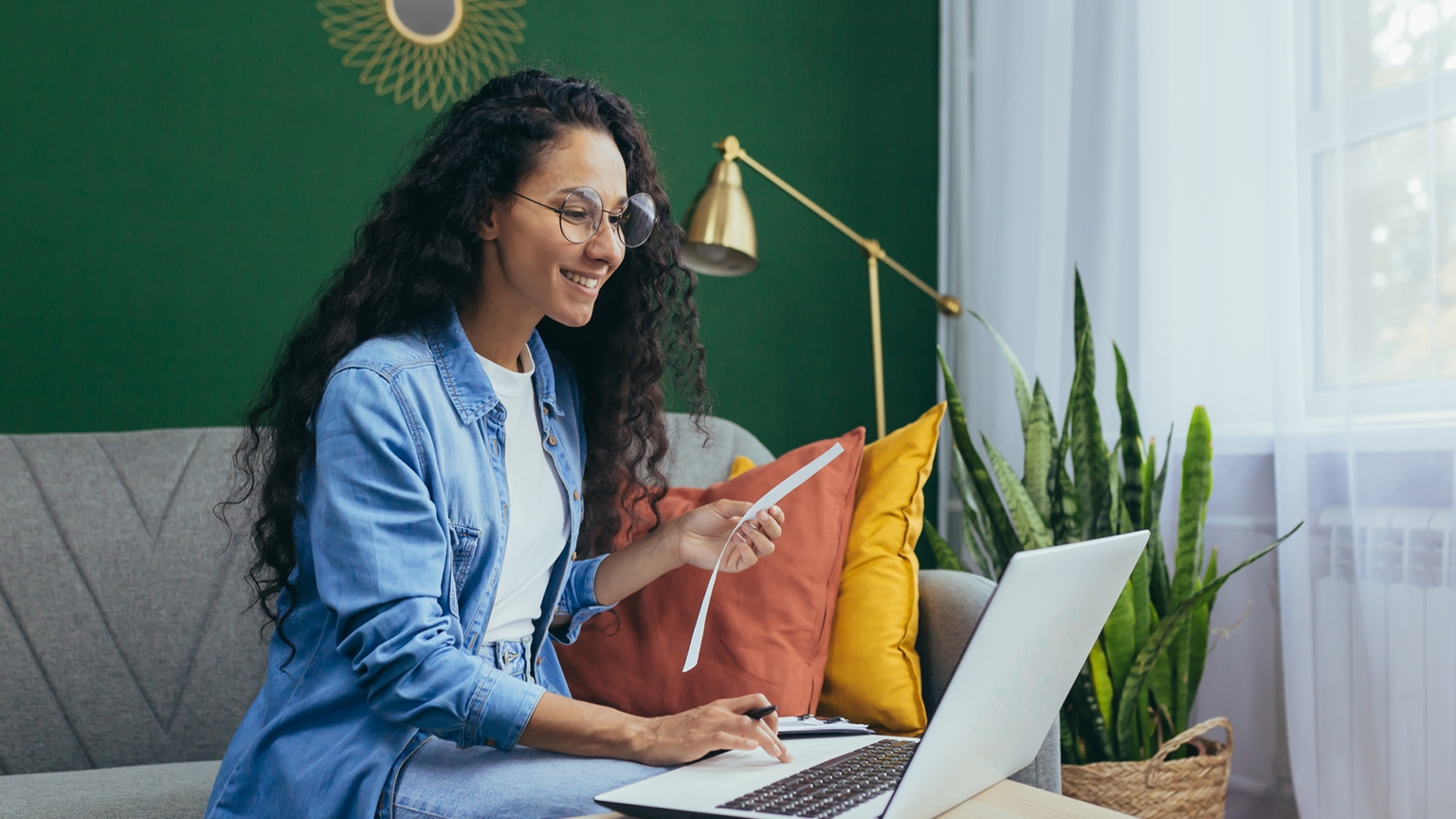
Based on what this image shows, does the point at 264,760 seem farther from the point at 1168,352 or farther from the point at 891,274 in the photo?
the point at 891,274

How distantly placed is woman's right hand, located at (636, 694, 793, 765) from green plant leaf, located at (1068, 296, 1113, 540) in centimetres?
106

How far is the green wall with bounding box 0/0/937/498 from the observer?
6.70ft

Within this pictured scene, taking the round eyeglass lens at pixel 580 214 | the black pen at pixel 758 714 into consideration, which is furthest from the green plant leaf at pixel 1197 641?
the round eyeglass lens at pixel 580 214

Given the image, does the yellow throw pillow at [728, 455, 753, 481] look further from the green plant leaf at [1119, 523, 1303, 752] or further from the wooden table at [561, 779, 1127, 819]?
the wooden table at [561, 779, 1127, 819]

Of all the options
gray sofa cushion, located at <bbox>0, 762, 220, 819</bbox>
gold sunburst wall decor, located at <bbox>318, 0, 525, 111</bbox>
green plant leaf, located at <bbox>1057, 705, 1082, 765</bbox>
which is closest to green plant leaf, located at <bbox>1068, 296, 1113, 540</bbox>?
green plant leaf, located at <bbox>1057, 705, 1082, 765</bbox>

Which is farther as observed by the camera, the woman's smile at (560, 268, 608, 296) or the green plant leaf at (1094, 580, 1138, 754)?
the green plant leaf at (1094, 580, 1138, 754)

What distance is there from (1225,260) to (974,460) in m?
0.64

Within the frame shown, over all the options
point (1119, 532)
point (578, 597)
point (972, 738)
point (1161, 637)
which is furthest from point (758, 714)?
point (1119, 532)

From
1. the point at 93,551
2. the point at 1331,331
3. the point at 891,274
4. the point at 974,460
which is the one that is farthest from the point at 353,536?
the point at 891,274

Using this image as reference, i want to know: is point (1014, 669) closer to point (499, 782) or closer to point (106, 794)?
point (499, 782)

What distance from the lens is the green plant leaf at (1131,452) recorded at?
1.69 m

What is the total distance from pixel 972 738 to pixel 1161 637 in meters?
0.97

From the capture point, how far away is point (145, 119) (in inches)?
83.0

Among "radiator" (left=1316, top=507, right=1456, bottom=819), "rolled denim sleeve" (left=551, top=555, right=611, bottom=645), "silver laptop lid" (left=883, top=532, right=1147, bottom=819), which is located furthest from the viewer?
"radiator" (left=1316, top=507, right=1456, bottom=819)
